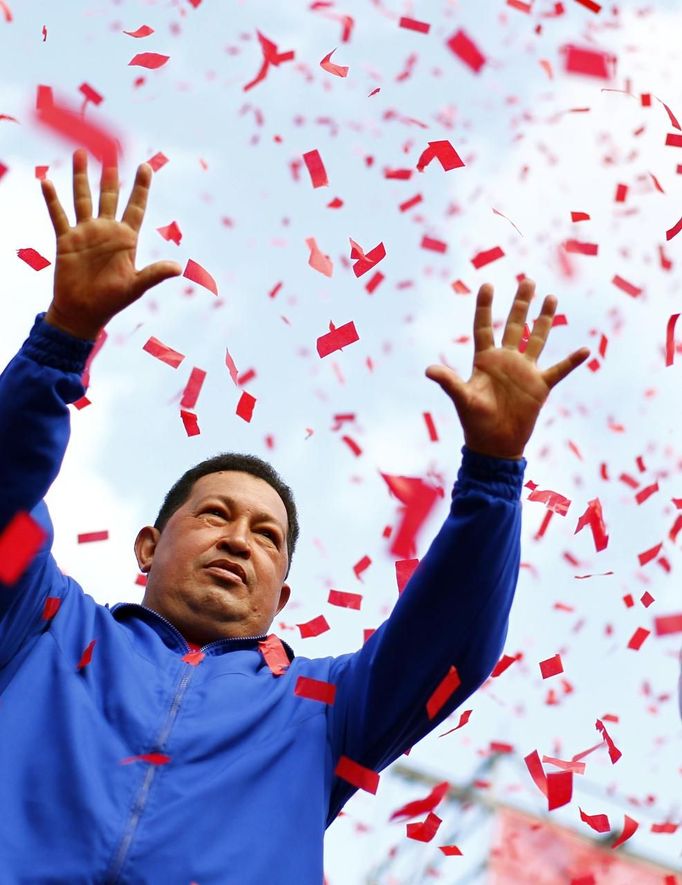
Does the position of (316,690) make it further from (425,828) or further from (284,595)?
(284,595)

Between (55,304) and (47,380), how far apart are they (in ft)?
0.76

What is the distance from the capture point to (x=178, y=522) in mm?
5203

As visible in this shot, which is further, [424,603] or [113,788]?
[424,603]

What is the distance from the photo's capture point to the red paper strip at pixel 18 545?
3.76 metres

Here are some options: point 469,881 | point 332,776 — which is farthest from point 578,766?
point 469,881

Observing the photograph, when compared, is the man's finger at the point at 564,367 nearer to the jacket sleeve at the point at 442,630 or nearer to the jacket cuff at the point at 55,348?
the jacket sleeve at the point at 442,630

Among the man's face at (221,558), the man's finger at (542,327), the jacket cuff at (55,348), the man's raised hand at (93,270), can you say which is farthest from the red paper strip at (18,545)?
the man's finger at (542,327)

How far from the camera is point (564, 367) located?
3.97 metres

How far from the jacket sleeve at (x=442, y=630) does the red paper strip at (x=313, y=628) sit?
1.21m

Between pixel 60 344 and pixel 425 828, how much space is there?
2299mm

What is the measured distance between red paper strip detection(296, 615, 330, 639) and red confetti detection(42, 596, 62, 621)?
1.50m

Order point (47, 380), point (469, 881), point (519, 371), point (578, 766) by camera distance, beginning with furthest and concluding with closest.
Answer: point (469, 881) < point (578, 766) < point (519, 371) < point (47, 380)

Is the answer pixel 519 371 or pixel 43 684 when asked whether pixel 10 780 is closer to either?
pixel 43 684

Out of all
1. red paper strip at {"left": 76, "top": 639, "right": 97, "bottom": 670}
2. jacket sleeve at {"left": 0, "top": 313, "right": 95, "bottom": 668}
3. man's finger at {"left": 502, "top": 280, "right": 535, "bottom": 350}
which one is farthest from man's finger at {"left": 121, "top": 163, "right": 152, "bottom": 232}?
red paper strip at {"left": 76, "top": 639, "right": 97, "bottom": 670}
